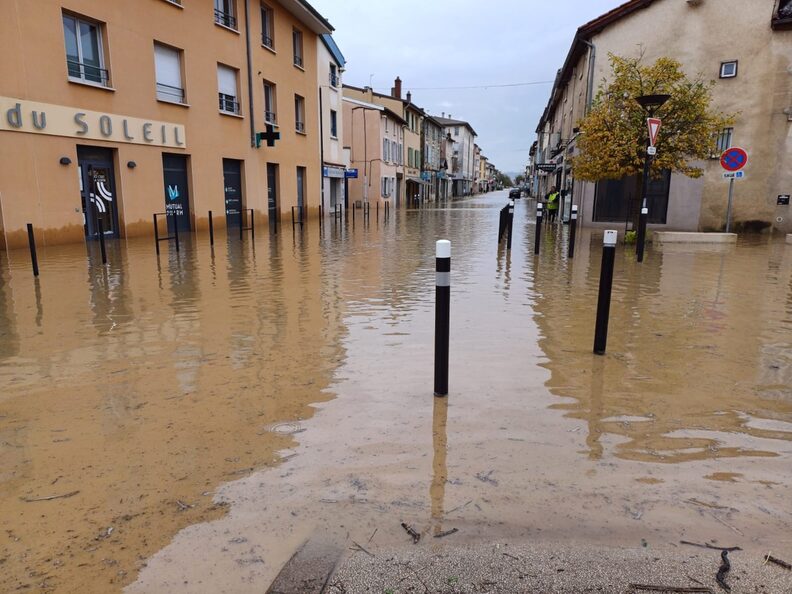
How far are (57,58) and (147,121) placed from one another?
302 cm

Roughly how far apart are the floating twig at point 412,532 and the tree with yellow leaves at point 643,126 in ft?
44.4

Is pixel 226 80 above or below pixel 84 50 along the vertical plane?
above

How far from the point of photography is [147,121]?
16.1 meters

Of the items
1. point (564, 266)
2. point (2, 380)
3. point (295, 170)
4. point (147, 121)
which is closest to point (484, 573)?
point (2, 380)

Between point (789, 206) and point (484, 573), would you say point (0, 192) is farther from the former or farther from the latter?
point (789, 206)

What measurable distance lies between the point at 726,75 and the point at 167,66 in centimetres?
1831

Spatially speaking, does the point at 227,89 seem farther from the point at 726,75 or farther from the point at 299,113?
the point at 726,75

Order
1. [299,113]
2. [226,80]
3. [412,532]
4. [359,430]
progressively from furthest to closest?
1. [299,113]
2. [226,80]
3. [359,430]
4. [412,532]

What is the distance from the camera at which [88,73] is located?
1442 cm

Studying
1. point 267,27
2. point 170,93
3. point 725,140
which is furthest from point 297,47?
point 725,140

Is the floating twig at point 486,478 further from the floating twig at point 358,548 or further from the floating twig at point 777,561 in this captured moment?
the floating twig at point 777,561

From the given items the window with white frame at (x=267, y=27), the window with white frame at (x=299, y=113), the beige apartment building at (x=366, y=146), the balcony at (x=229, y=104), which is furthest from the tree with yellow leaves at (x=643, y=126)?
the beige apartment building at (x=366, y=146)

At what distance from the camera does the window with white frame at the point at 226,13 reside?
1895cm

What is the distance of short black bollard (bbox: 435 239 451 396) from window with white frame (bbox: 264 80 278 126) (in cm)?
2057
